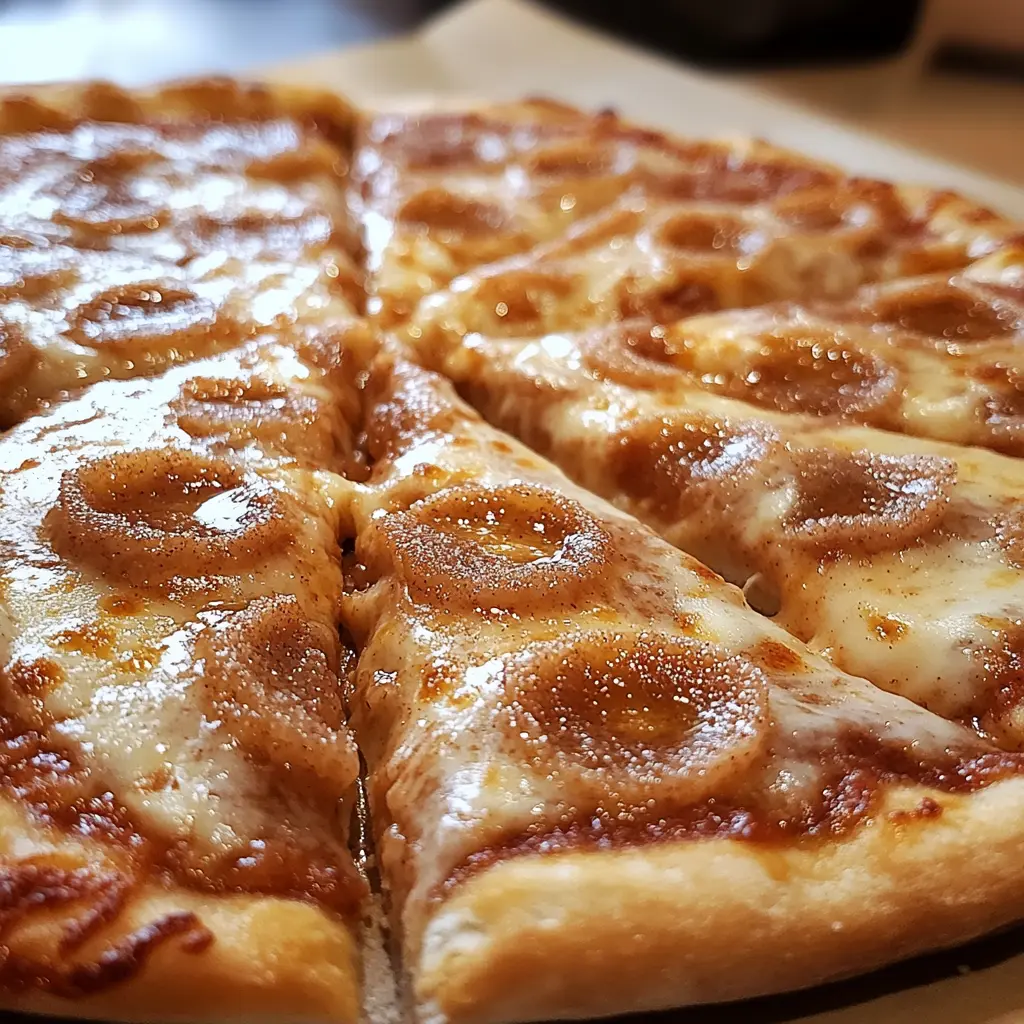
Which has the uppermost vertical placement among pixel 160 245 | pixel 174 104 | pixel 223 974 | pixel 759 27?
pixel 759 27

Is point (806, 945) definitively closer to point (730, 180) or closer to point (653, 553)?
point (653, 553)

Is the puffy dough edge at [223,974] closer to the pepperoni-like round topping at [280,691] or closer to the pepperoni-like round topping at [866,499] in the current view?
the pepperoni-like round topping at [280,691]

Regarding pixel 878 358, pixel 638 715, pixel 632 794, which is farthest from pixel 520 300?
pixel 632 794

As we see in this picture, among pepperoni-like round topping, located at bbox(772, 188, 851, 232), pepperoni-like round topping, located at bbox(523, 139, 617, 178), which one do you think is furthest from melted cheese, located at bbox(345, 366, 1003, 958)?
pepperoni-like round topping, located at bbox(523, 139, 617, 178)

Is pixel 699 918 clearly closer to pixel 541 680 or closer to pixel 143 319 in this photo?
pixel 541 680

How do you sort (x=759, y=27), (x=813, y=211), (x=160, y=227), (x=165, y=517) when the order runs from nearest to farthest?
(x=165, y=517), (x=160, y=227), (x=813, y=211), (x=759, y=27)

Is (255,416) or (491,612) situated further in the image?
(255,416)

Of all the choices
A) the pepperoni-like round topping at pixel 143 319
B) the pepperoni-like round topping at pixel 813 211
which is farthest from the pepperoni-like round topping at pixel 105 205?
the pepperoni-like round topping at pixel 813 211
